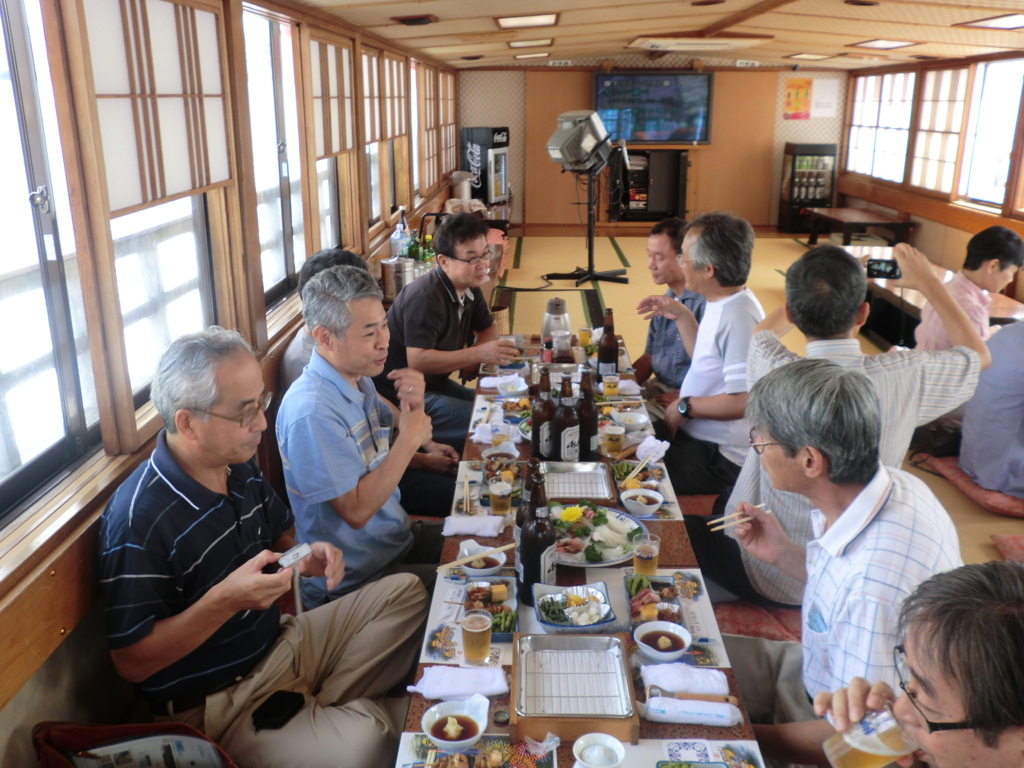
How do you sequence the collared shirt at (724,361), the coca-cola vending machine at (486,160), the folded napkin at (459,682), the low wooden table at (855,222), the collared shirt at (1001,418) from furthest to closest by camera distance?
the coca-cola vending machine at (486,160) → the low wooden table at (855,222) → the collared shirt at (1001,418) → the collared shirt at (724,361) → the folded napkin at (459,682)

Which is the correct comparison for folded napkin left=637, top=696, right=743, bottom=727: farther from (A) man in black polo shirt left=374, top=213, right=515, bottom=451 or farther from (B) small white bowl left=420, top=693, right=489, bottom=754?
(A) man in black polo shirt left=374, top=213, right=515, bottom=451

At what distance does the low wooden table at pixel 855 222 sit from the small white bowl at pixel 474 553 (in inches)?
347

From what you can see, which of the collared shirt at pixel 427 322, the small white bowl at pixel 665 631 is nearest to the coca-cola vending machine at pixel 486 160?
the collared shirt at pixel 427 322

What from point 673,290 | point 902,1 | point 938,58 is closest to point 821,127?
point 938,58

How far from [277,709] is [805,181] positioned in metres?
12.0

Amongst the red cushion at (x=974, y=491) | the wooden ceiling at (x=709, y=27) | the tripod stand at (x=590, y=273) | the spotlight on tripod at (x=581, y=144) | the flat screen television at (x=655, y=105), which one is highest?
the wooden ceiling at (x=709, y=27)

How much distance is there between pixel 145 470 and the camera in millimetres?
1800

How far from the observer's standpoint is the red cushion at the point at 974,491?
385 centimetres

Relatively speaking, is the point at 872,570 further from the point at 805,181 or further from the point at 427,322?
the point at 805,181

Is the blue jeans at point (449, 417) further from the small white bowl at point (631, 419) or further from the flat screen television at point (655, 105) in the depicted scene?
the flat screen television at point (655, 105)

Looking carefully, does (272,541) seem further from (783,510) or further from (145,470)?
(783,510)

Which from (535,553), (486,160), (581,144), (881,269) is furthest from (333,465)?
(486,160)

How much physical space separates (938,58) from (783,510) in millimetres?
9462

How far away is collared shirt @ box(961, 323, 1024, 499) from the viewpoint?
373 centimetres
